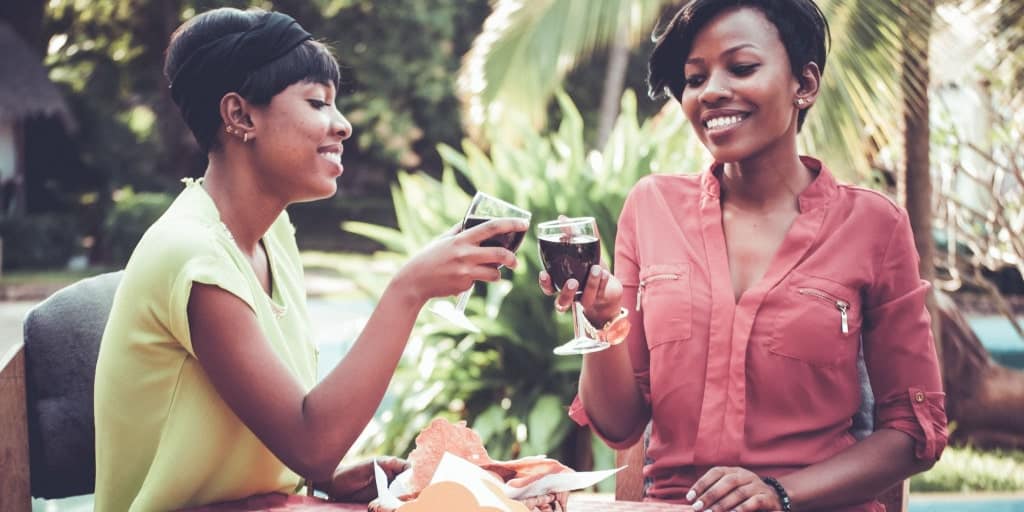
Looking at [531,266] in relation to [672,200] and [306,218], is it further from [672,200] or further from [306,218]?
[306,218]

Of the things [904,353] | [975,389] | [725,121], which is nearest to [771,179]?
[725,121]

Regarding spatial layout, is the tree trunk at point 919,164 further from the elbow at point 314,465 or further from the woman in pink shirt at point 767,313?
the elbow at point 314,465

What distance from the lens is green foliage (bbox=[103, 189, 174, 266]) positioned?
803 inches

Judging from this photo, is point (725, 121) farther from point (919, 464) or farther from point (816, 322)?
point (919, 464)

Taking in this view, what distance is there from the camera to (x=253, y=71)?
2.30 metres

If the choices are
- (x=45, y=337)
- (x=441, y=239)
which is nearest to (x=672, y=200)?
(x=441, y=239)

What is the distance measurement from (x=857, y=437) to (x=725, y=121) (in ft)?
2.51

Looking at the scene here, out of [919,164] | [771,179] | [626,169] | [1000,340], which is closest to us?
[771,179]

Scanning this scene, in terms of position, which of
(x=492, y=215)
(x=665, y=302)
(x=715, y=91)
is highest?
(x=715, y=91)

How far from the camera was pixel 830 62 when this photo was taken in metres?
5.82

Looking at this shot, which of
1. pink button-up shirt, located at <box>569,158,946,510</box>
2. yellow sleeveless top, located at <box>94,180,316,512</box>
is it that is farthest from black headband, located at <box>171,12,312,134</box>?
pink button-up shirt, located at <box>569,158,946,510</box>

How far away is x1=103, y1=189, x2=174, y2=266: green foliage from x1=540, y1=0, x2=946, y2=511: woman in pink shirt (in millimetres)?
18760

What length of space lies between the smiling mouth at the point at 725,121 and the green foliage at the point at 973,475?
4837 mm

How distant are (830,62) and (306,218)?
88.7 ft
